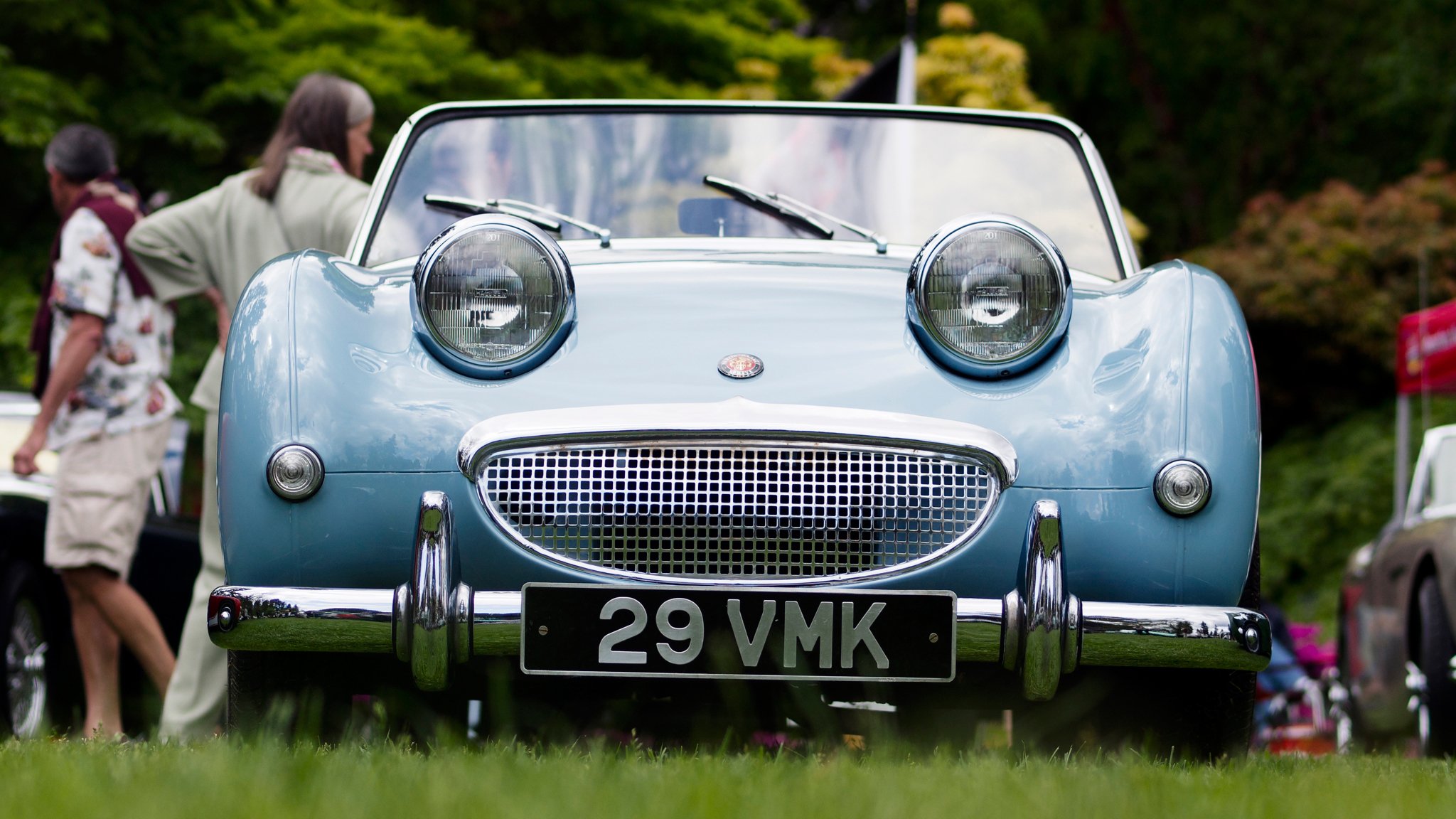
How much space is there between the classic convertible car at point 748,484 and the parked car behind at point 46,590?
226 centimetres

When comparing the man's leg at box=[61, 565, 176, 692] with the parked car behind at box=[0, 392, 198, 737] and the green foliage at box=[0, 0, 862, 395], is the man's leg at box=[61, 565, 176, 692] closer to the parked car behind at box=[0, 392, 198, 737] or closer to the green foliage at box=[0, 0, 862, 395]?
the parked car behind at box=[0, 392, 198, 737]

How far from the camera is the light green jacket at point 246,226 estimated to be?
4324 millimetres

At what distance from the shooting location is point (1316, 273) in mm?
18125

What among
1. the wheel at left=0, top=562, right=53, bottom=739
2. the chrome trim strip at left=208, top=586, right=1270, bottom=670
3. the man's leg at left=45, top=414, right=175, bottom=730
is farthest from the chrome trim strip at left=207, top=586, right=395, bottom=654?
the wheel at left=0, top=562, right=53, bottom=739

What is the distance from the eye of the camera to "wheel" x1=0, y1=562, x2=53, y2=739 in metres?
4.94

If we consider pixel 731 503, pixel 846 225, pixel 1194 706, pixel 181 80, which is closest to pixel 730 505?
pixel 731 503

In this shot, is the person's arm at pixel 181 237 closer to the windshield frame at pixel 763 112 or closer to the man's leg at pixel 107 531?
the man's leg at pixel 107 531

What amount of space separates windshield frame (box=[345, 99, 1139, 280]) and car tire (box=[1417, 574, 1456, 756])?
2.07 meters

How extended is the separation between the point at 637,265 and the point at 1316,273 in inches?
639

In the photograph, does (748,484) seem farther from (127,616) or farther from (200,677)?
(127,616)

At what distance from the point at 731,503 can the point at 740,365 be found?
26 centimetres

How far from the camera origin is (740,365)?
2.82 metres

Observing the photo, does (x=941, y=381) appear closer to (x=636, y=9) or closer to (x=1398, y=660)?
(x=1398, y=660)

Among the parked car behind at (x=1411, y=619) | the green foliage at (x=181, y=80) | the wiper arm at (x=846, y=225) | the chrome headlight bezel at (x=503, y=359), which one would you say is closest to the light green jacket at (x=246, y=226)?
the wiper arm at (x=846, y=225)
